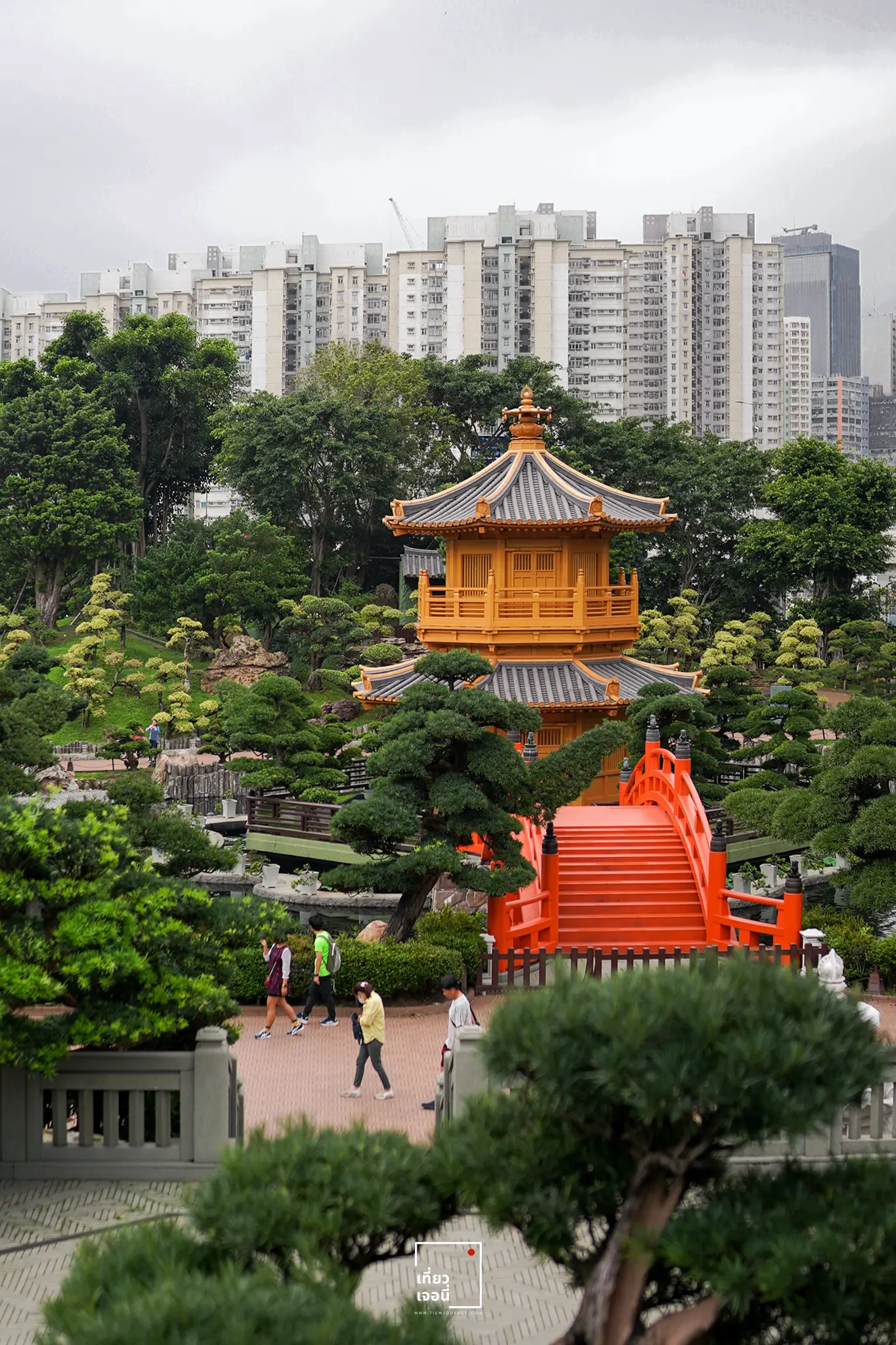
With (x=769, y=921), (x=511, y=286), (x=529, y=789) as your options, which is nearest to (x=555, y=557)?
(x=769, y=921)

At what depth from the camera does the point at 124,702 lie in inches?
1628

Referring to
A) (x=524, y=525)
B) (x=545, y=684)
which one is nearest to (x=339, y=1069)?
(x=545, y=684)

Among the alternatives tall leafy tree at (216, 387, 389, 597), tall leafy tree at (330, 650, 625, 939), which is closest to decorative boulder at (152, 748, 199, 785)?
tall leafy tree at (330, 650, 625, 939)

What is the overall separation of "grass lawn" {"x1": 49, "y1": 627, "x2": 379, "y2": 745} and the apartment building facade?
134004mm

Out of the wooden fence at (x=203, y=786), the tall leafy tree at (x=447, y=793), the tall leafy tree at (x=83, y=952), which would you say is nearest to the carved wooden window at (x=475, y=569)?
the wooden fence at (x=203, y=786)

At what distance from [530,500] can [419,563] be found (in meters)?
20.7

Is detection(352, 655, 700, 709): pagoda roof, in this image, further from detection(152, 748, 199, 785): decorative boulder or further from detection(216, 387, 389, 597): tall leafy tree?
detection(216, 387, 389, 597): tall leafy tree

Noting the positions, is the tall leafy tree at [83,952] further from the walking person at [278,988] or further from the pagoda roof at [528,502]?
the pagoda roof at [528,502]

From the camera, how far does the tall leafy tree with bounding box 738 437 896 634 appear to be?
49000mm

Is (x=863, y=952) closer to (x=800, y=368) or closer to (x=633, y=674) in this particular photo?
(x=633, y=674)

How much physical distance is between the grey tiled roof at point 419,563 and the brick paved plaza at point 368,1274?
3183 centimetres

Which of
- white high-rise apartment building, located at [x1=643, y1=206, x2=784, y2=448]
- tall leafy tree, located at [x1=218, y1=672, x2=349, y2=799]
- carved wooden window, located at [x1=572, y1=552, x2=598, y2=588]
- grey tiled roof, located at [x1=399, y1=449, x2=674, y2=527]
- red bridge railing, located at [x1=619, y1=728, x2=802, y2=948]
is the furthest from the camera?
white high-rise apartment building, located at [x1=643, y1=206, x2=784, y2=448]

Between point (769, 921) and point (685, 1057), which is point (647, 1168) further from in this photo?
point (769, 921)

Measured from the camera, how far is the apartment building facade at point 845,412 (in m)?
169
